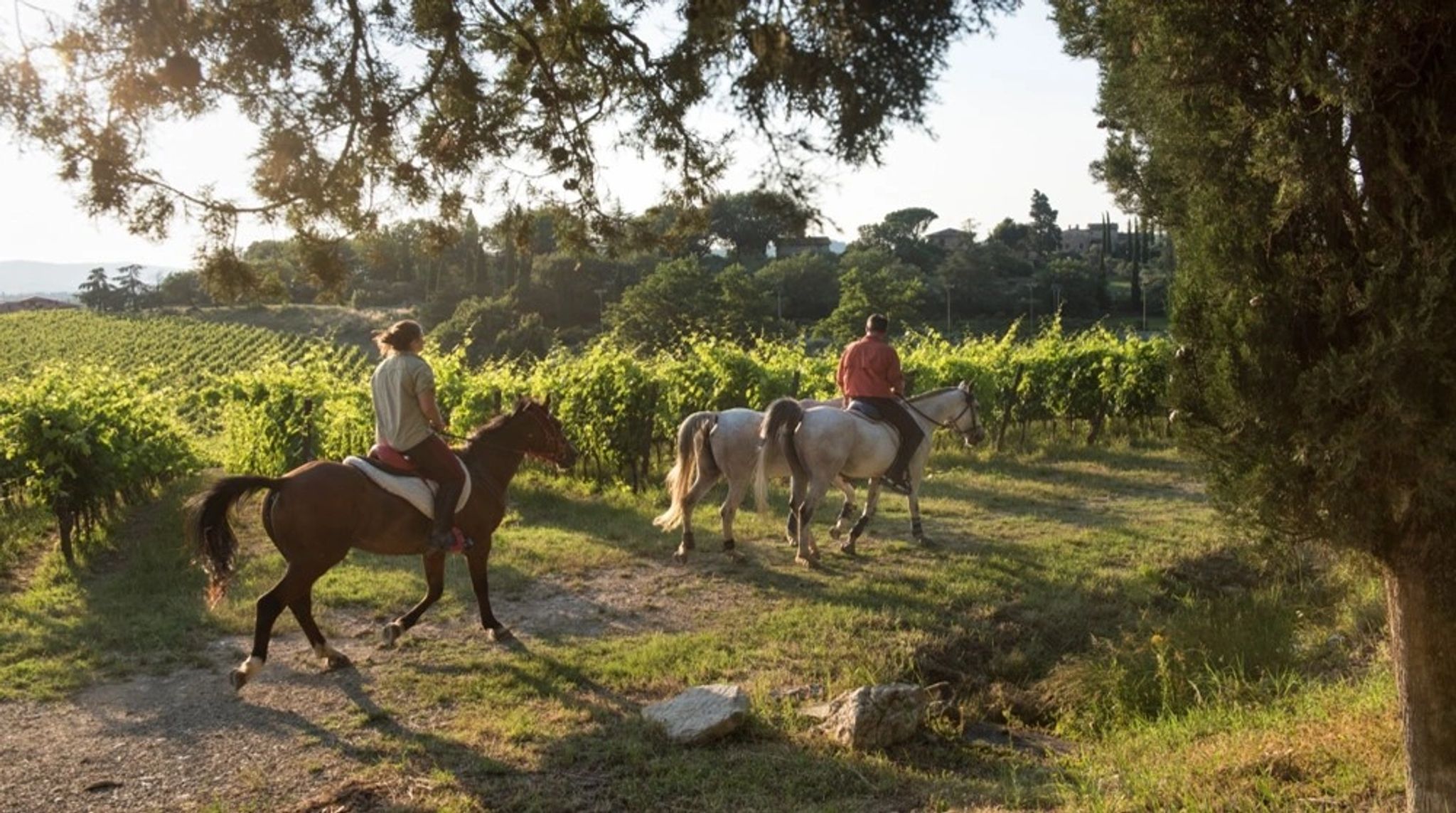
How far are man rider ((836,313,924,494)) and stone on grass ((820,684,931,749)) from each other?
516 centimetres

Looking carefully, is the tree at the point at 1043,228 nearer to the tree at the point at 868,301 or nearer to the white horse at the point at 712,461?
the tree at the point at 868,301

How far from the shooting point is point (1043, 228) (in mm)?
110750

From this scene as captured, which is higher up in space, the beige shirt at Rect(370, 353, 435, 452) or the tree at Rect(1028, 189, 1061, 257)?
the tree at Rect(1028, 189, 1061, 257)

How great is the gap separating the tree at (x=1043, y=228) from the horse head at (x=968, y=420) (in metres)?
93.1

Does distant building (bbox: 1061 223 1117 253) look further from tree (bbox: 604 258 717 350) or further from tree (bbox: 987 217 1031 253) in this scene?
tree (bbox: 604 258 717 350)

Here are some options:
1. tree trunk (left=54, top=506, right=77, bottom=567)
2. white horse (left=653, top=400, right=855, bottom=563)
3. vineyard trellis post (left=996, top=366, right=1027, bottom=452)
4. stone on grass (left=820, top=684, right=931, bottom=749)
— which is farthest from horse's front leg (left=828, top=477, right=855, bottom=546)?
vineyard trellis post (left=996, top=366, right=1027, bottom=452)

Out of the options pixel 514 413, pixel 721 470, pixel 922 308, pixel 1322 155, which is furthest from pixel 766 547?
pixel 922 308

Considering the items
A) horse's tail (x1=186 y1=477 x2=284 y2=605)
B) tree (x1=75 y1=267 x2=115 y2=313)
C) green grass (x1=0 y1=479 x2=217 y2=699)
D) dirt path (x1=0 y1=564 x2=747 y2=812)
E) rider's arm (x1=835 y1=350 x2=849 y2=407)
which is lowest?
dirt path (x1=0 y1=564 x2=747 y2=812)

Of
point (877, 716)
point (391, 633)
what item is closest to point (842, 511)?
point (391, 633)

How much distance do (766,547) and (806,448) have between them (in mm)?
1266

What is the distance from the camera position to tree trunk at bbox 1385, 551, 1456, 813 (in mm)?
3926

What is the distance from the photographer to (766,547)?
11125mm

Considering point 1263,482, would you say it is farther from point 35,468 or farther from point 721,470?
point 35,468

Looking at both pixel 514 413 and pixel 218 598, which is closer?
pixel 218 598
